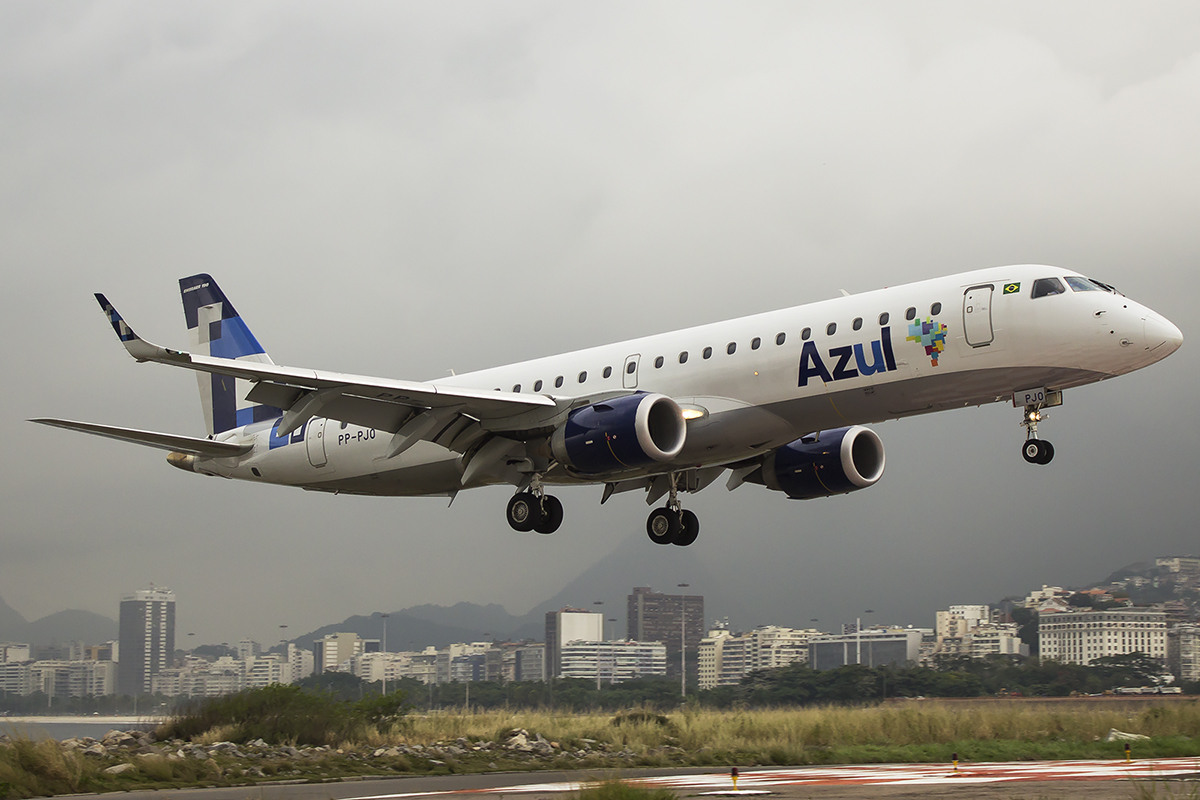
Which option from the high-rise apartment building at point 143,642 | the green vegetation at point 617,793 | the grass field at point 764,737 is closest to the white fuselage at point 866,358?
the grass field at point 764,737

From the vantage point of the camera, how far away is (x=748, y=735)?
119 feet

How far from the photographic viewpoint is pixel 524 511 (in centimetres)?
2777

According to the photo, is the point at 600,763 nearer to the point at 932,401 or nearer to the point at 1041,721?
the point at 932,401

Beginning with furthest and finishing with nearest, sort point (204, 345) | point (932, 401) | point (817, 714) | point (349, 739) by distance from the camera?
point (817, 714) < point (204, 345) < point (349, 739) < point (932, 401)

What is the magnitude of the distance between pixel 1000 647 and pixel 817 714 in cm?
2821

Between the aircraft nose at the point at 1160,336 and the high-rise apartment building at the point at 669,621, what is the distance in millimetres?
39539

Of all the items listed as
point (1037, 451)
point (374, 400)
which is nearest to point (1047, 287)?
point (1037, 451)

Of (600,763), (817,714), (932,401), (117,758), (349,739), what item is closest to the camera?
(932,401)

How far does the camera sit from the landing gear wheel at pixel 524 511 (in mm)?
27719

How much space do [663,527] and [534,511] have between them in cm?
413

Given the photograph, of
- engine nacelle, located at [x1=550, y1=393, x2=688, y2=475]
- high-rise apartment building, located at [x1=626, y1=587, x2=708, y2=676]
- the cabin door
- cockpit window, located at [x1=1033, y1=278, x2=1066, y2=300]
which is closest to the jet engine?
engine nacelle, located at [x1=550, y1=393, x2=688, y2=475]

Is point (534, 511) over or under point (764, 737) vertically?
over

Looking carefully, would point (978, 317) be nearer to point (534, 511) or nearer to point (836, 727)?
point (534, 511)

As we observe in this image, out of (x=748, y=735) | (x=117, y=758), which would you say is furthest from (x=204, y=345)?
(x=748, y=735)
